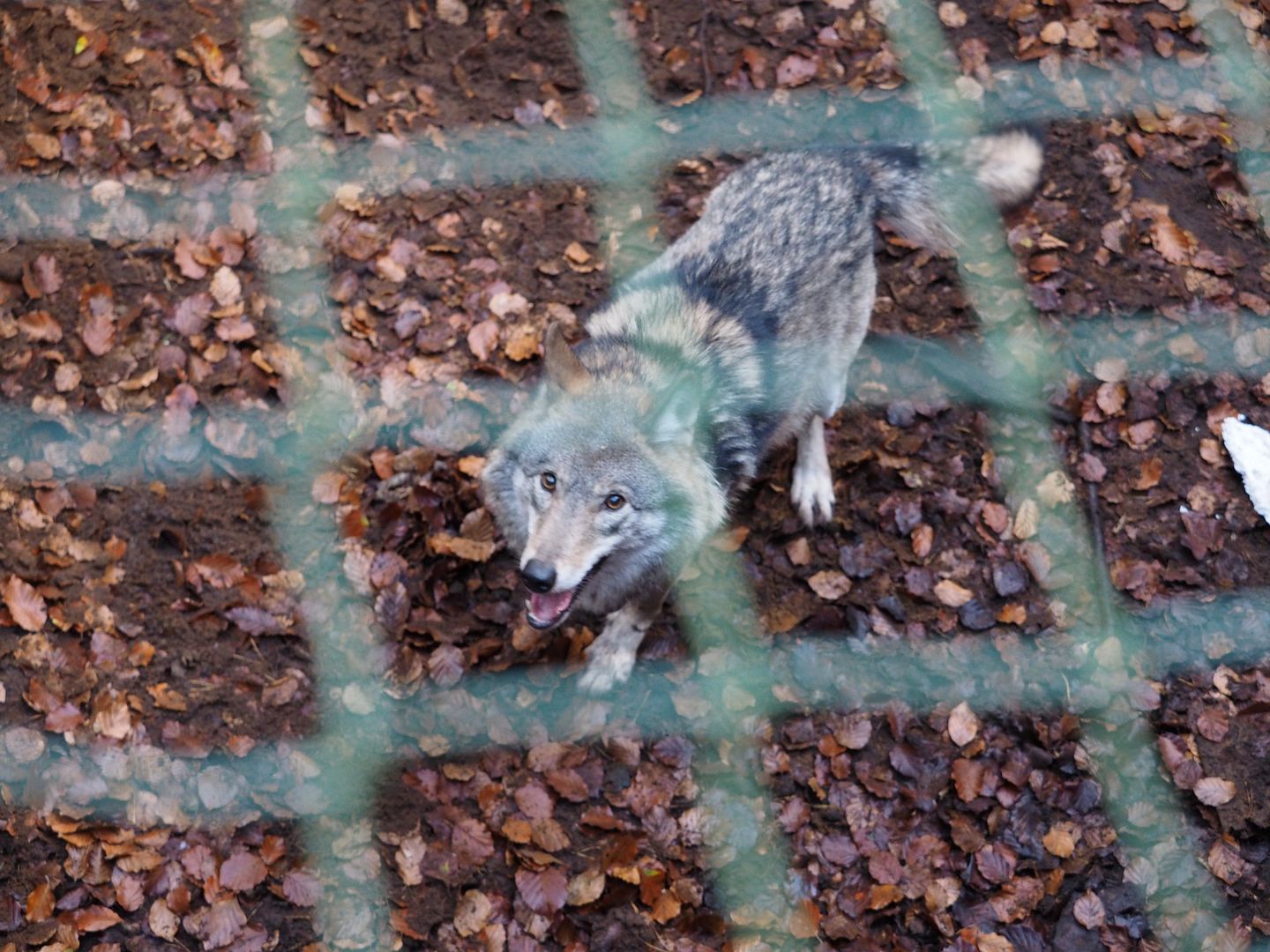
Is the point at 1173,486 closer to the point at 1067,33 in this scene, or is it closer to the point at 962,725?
the point at 962,725

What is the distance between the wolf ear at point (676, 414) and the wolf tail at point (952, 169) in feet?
4.38

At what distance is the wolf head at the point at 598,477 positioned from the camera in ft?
10.2

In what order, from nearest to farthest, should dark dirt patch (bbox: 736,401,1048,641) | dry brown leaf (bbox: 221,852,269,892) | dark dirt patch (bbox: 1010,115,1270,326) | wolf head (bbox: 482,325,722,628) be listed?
wolf head (bbox: 482,325,722,628), dry brown leaf (bbox: 221,852,269,892), dark dirt patch (bbox: 736,401,1048,641), dark dirt patch (bbox: 1010,115,1270,326)

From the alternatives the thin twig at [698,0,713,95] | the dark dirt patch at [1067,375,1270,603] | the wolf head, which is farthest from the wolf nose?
the thin twig at [698,0,713,95]

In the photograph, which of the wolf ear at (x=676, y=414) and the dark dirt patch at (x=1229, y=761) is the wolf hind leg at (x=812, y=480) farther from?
the dark dirt patch at (x=1229, y=761)

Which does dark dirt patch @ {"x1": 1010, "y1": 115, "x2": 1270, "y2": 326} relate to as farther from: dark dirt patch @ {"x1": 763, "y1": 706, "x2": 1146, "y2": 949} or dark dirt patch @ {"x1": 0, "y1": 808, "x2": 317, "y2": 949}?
dark dirt patch @ {"x1": 0, "y1": 808, "x2": 317, "y2": 949}

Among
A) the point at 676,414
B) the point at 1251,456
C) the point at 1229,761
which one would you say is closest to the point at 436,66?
the point at 676,414

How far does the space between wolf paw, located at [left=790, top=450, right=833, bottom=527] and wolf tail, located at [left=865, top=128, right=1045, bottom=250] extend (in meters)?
1.02

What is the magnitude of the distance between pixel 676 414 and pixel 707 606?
113 cm

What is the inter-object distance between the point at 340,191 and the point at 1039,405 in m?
3.20

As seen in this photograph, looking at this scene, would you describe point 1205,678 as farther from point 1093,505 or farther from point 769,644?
point 769,644

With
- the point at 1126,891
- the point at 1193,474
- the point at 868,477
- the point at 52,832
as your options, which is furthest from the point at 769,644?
the point at 52,832

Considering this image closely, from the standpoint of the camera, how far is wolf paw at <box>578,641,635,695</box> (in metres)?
3.84

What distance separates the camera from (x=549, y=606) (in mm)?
3188
